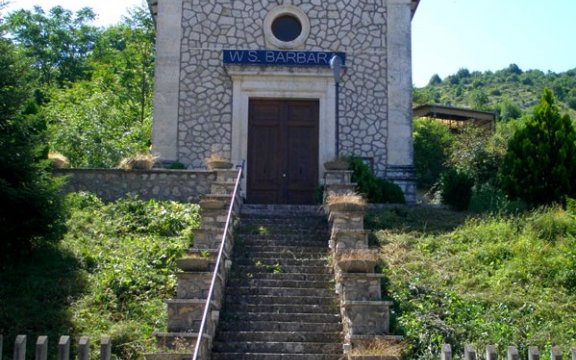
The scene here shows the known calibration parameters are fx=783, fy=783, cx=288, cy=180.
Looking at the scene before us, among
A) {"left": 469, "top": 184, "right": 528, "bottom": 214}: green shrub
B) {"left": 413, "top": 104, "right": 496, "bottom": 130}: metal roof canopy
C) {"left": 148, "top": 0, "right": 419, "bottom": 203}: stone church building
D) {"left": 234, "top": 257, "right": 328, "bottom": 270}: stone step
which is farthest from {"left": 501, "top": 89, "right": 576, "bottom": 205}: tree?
{"left": 413, "top": 104, "right": 496, "bottom": 130}: metal roof canopy

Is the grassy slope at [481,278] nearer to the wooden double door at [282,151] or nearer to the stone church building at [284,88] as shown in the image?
the wooden double door at [282,151]

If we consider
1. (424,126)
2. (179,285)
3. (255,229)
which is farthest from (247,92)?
(424,126)

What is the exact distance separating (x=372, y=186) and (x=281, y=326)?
19.9 feet

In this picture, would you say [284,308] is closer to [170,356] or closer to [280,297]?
[280,297]

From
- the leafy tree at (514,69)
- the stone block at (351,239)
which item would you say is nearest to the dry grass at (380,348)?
the stone block at (351,239)

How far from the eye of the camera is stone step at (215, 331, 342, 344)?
10.4 metres

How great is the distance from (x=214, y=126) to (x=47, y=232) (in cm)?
675

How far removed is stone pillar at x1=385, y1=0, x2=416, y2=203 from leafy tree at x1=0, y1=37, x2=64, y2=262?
27.8 feet

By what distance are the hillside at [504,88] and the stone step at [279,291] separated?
42.6 m

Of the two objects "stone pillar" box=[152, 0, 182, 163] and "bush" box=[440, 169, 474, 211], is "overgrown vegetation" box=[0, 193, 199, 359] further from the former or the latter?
"bush" box=[440, 169, 474, 211]

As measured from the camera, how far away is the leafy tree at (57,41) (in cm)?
3669

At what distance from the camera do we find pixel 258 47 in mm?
18141

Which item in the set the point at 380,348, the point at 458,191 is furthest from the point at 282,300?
the point at 458,191

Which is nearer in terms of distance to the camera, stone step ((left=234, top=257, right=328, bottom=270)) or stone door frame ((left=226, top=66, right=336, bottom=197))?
stone step ((left=234, top=257, right=328, bottom=270))
